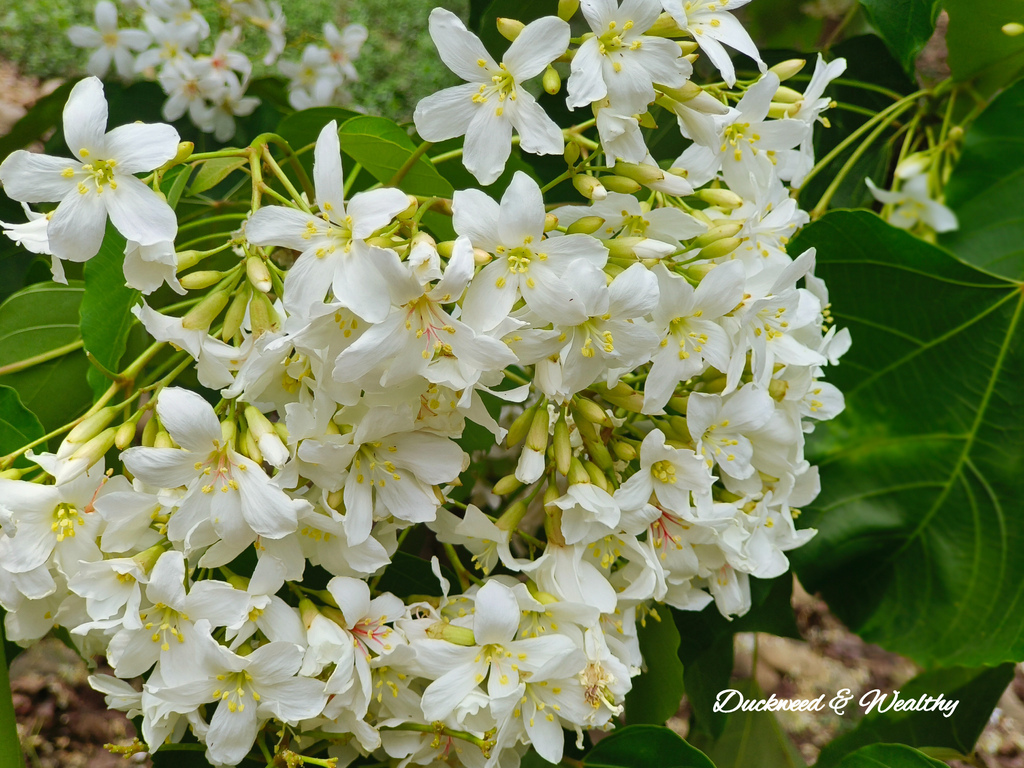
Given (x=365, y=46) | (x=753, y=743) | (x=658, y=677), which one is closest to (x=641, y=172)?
(x=658, y=677)

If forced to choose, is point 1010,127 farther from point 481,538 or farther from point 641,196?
point 481,538

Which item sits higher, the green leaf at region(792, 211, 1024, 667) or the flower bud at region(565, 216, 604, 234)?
the flower bud at region(565, 216, 604, 234)

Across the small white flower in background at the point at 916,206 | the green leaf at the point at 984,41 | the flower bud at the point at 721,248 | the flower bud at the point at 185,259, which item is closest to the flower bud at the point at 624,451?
the flower bud at the point at 721,248

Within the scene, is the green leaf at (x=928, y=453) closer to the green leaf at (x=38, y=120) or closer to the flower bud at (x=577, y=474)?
the flower bud at (x=577, y=474)

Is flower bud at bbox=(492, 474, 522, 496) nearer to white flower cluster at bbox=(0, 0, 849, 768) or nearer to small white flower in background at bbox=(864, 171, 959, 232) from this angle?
white flower cluster at bbox=(0, 0, 849, 768)

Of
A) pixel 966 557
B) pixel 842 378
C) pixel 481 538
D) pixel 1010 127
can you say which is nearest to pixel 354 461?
pixel 481 538

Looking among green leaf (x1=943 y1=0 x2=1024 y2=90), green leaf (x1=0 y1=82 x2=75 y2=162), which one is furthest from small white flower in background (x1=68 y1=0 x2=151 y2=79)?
green leaf (x1=943 y1=0 x2=1024 y2=90)
